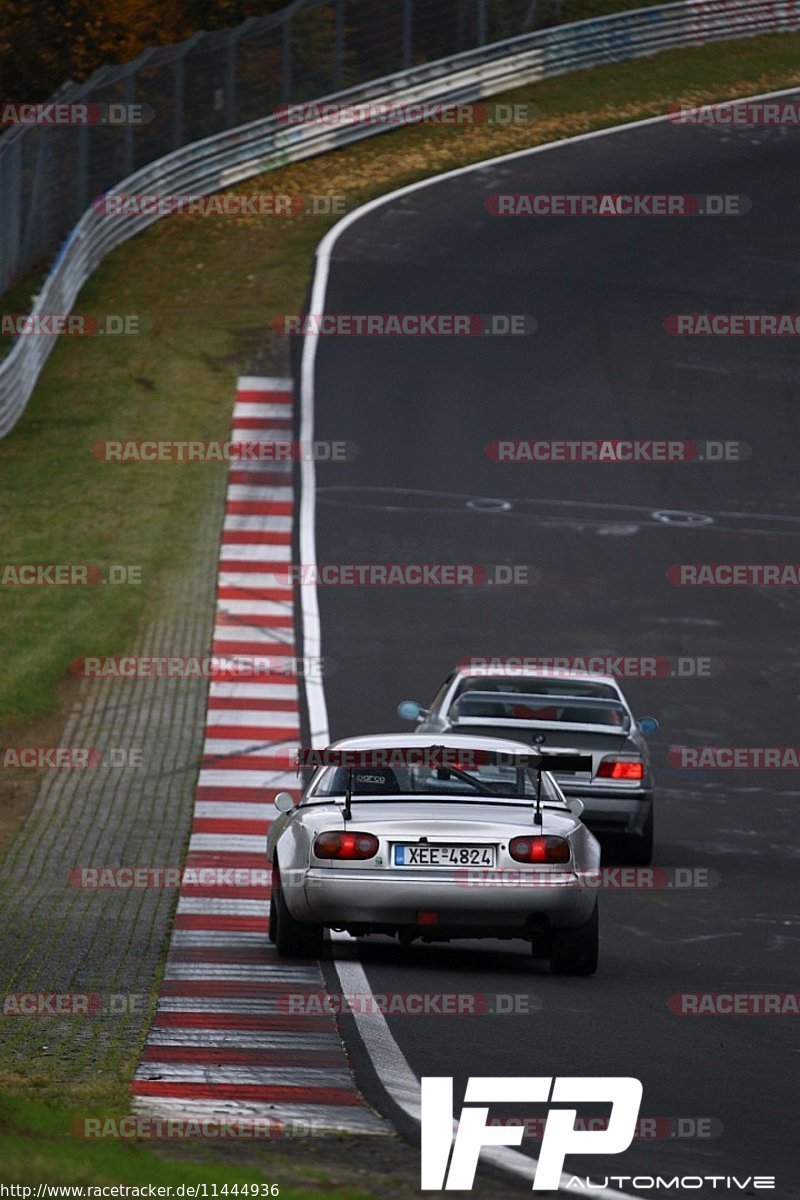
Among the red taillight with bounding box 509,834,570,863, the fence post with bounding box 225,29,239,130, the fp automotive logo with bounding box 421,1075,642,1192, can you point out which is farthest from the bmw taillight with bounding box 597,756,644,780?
the fence post with bounding box 225,29,239,130

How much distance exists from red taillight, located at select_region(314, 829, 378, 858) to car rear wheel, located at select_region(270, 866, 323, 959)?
399 millimetres

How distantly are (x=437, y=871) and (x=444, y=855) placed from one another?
0.10m

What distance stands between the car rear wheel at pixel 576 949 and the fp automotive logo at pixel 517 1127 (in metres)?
2.68

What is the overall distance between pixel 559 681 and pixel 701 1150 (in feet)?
30.3

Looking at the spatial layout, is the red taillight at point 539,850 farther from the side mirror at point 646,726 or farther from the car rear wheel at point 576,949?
the side mirror at point 646,726

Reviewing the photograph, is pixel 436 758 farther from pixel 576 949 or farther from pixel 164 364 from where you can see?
pixel 164 364

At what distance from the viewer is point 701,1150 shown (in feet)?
24.0

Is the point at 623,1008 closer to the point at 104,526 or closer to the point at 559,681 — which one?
the point at 559,681

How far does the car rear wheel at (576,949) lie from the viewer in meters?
11.2

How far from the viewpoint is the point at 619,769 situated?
49.0ft

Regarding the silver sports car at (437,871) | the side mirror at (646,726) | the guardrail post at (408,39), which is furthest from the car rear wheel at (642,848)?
the guardrail post at (408,39)

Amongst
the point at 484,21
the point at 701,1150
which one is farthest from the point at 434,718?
the point at 484,21

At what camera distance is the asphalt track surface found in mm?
9492

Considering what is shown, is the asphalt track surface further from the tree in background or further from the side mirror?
the tree in background
